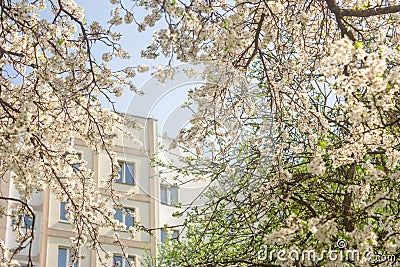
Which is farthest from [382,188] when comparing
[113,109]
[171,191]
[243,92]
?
[171,191]

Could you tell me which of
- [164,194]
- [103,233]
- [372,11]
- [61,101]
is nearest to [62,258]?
[103,233]

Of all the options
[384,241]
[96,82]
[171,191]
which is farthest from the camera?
[171,191]

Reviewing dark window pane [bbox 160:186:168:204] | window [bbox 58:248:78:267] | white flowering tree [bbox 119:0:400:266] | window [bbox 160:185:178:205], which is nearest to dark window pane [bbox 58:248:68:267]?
window [bbox 58:248:78:267]

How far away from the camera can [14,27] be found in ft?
19.7

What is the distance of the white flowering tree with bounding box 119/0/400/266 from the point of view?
3.68m

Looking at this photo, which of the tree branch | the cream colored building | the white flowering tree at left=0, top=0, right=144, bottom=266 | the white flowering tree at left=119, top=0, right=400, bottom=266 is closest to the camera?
the white flowering tree at left=119, top=0, right=400, bottom=266

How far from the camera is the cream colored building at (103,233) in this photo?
18.6m

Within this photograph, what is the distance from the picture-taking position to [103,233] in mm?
19891

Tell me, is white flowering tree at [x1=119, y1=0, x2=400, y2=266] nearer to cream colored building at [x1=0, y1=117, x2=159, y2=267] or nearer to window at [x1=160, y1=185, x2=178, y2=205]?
cream colored building at [x1=0, y1=117, x2=159, y2=267]

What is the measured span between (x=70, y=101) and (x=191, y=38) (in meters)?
1.53

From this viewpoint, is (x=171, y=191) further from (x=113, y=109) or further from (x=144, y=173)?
(x=113, y=109)

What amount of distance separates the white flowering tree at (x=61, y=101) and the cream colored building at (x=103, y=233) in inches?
406

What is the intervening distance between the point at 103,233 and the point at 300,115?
50.5 ft

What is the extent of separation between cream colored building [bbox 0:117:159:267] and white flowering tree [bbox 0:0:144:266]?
33.8ft
